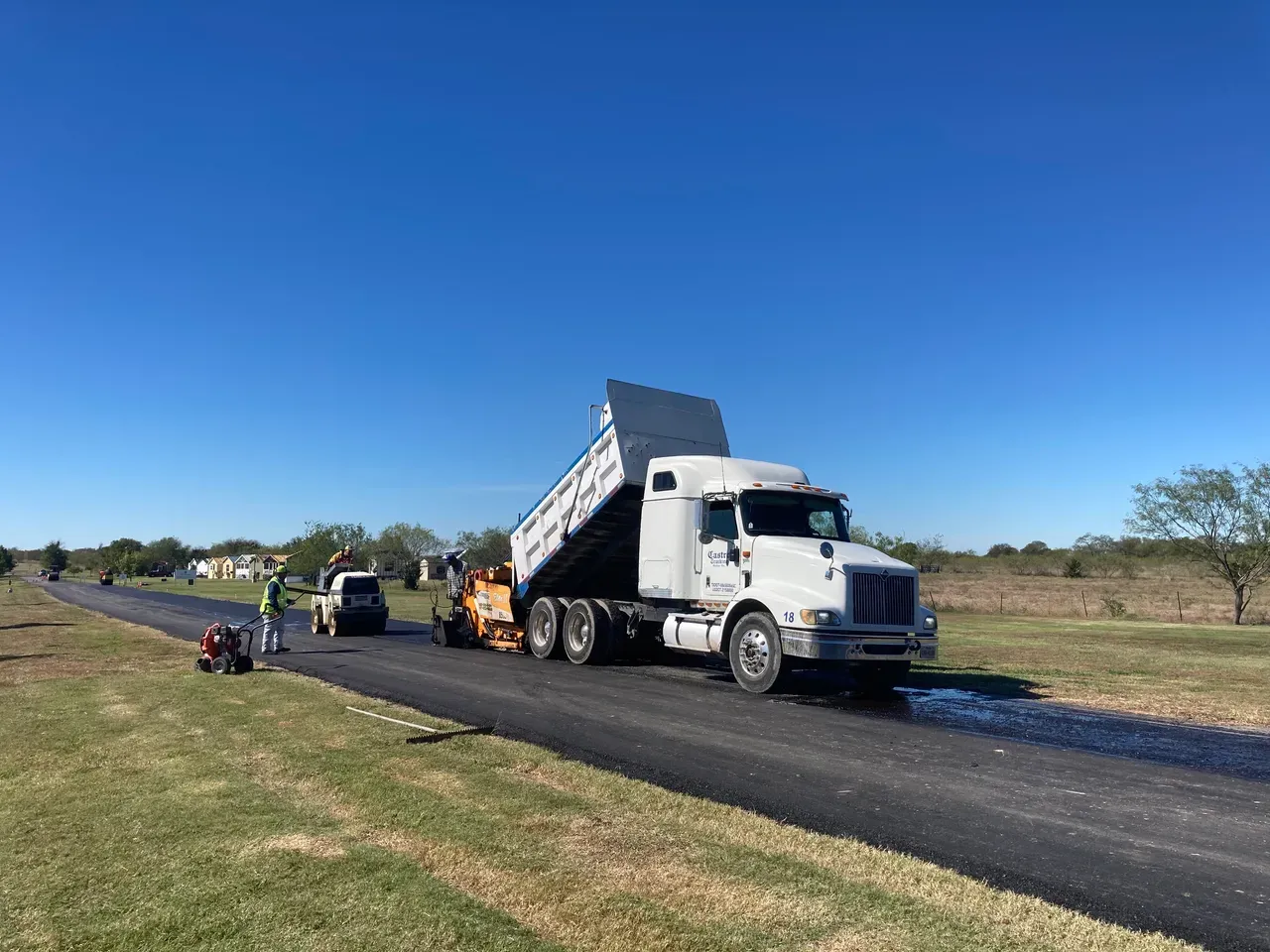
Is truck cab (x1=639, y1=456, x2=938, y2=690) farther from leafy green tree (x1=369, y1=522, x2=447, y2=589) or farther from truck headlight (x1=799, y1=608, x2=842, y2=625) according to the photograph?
leafy green tree (x1=369, y1=522, x2=447, y2=589)

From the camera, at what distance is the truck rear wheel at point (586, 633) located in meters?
16.3

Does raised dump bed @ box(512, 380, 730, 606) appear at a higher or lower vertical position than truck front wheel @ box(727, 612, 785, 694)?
higher

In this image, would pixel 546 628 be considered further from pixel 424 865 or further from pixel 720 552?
pixel 424 865

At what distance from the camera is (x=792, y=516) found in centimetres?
1402

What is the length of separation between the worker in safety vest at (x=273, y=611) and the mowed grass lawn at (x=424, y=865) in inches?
326

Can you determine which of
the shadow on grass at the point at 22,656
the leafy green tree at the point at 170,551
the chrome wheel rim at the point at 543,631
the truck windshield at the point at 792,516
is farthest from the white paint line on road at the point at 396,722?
the leafy green tree at the point at 170,551

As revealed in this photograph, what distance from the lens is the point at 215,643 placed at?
45.1 ft

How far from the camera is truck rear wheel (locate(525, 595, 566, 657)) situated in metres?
17.4

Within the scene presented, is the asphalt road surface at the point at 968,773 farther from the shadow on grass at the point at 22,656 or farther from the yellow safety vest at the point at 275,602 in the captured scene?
the shadow on grass at the point at 22,656

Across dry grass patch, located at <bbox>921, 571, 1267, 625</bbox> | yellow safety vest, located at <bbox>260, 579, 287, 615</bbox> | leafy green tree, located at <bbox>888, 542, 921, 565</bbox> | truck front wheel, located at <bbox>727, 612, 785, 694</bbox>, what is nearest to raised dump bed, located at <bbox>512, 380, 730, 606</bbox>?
truck front wheel, located at <bbox>727, 612, 785, 694</bbox>

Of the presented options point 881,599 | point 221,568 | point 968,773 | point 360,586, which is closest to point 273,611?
point 360,586

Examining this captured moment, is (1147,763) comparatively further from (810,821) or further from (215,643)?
(215,643)

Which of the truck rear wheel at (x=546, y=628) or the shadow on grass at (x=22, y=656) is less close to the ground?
the truck rear wheel at (x=546, y=628)

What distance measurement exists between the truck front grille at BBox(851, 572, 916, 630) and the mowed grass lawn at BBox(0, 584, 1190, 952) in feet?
18.7
